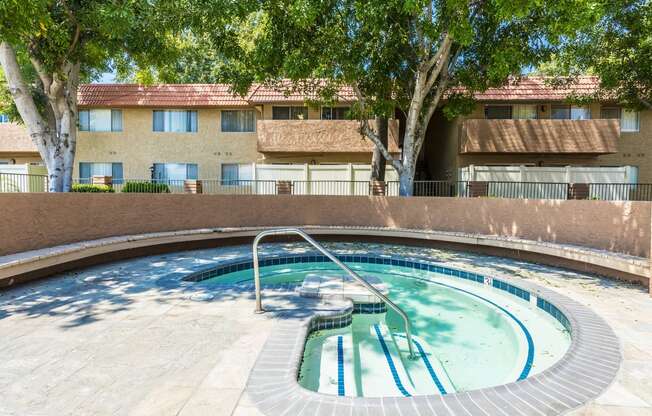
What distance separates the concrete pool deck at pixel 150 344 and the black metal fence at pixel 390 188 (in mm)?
7028

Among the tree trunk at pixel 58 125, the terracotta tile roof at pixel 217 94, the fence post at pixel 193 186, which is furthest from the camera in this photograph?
the terracotta tile roof at pixel 217 94

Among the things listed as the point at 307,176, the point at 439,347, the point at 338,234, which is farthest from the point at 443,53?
the point at 439,347

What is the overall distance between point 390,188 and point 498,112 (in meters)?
7.64

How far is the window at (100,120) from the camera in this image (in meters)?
19.1

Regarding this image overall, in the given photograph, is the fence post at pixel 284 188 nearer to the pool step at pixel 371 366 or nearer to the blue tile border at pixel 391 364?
the blue tile border at pixel 391 364

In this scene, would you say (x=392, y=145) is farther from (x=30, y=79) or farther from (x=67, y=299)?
(x=30, y=79)

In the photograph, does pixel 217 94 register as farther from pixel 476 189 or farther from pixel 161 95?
pixel 476 189

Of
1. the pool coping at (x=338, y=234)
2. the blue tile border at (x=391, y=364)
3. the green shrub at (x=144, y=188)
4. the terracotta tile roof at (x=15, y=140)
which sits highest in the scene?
the terracotta tile roof at (x=15, y=140)

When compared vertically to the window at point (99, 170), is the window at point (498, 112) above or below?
above

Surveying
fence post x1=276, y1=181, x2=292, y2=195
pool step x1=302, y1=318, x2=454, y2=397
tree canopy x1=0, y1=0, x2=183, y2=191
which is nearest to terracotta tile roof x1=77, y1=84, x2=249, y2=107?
tree canopy x1=0, y1=0, x2=183, y2=191

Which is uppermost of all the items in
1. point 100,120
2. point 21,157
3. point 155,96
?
point 155,96

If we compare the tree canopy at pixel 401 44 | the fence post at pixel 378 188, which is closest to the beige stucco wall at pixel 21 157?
the tree canopy at pixel 401 44

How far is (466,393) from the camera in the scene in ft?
9.76

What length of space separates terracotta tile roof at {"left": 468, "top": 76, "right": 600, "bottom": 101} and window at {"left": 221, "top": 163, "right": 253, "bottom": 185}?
486 inches
